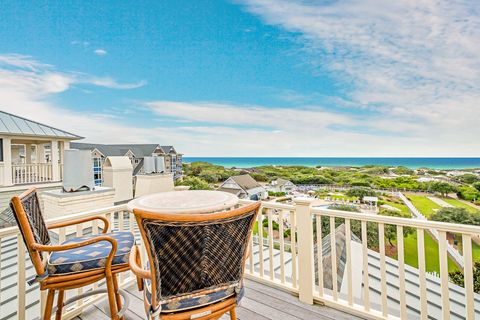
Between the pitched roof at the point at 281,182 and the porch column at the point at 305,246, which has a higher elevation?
the pitched roof at the point at 281,182

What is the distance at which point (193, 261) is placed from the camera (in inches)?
48.7

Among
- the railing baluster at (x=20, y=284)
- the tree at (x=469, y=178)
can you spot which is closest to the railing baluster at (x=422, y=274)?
the railing baluster at (x=20, y=284)

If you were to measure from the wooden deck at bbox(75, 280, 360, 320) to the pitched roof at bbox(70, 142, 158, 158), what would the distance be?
22.0 feet

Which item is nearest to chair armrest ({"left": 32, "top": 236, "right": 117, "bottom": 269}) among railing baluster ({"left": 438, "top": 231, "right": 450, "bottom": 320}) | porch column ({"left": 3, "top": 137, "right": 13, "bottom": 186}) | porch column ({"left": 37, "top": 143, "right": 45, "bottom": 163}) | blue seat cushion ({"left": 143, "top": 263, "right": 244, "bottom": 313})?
blue seat cushion ({"left": 143, "top": 263, "right": 244, "bottom": 313})

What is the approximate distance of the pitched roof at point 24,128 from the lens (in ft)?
23.4

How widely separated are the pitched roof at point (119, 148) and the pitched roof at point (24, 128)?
0.68 metres

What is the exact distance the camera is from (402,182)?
6492 mm

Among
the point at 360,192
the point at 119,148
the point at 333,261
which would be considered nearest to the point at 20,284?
the point at 333,261

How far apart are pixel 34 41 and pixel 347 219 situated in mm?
9387

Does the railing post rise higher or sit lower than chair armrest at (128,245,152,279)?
lower

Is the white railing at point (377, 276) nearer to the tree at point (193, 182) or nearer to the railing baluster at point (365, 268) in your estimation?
the railing baluster at point (365, 268)

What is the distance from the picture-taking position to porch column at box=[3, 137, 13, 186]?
7.05 m

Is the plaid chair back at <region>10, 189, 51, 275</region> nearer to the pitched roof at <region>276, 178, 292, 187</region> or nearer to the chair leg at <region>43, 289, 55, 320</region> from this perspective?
the chair leg at <region>43, 289, 55, 320</region>

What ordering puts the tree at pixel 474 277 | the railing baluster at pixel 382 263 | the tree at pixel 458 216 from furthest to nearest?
the tree at pixel 458 216 → the tree at pixel 474 277 → the railing baluster at pixel 382 263
